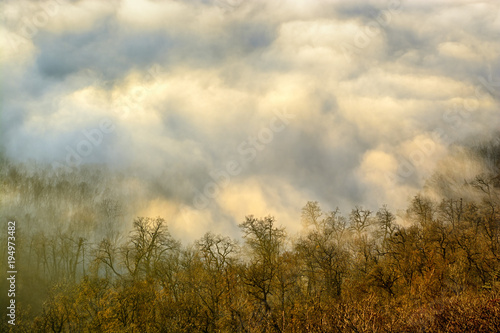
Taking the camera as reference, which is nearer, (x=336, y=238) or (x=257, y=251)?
(x=257, y=251)

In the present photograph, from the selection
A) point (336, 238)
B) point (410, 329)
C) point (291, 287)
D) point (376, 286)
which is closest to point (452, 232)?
point (336, 238)

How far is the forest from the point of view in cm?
3925

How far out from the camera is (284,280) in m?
55.9

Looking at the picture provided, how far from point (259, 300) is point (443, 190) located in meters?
121

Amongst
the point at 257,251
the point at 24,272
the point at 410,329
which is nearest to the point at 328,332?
the point at 410,329

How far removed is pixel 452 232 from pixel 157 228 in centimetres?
5943

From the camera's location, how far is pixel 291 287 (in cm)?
5578

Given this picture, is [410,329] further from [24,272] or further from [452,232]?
[24,272]

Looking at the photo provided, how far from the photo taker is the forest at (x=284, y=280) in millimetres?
39250

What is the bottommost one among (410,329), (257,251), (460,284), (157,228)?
(410,329)

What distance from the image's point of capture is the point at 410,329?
3122 centimetres

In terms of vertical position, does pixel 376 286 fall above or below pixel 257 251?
below

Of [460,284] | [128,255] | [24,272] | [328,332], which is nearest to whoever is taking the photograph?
[328,332]

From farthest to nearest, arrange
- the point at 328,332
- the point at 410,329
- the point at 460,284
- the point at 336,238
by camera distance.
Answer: the point at 336,238
the point at 460,284
the point at 328,332
the point at 410,329
